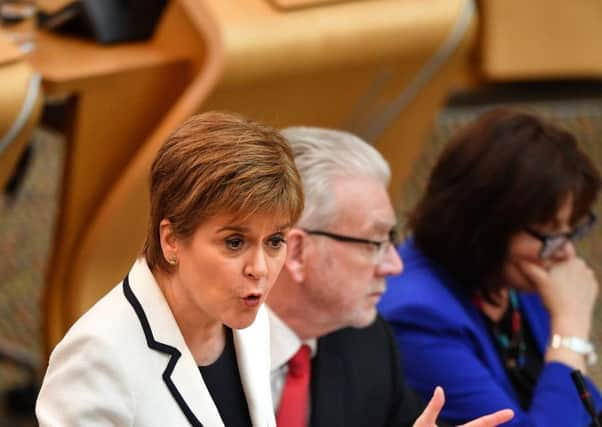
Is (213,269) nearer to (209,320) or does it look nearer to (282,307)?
(209,320)

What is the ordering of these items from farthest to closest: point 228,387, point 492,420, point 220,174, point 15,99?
point 15,99 → point 492,420 → point 228,387 → point 220,174

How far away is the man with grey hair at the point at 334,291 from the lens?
5.65 feet

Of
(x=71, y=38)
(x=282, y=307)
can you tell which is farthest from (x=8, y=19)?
(x=282, y=307)

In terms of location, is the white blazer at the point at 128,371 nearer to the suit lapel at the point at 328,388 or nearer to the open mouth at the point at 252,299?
the open mouth at the point at 252,299

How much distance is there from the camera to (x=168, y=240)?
3.92 feet

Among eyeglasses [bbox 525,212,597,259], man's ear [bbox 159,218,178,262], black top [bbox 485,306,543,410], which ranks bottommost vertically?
black top [bbox 485,306,543,410]

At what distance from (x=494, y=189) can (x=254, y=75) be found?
2.10 ft

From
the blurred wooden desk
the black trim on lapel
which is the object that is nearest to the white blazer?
the black trim on lapel

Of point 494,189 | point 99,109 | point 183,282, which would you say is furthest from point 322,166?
point 99,109

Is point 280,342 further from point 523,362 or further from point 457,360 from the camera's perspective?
point 523,362

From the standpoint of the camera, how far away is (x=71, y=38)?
8.64 feet

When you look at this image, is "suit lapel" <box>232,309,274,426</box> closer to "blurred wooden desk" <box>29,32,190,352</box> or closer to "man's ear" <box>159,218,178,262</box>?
"man's ear" <box>159,218,178,262</box>

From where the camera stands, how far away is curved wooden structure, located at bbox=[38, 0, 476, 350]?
2.42m

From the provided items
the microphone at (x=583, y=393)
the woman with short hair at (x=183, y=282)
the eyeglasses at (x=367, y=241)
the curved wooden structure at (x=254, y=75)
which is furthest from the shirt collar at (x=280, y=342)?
the curved wooden structure at (x=254, y=75)
